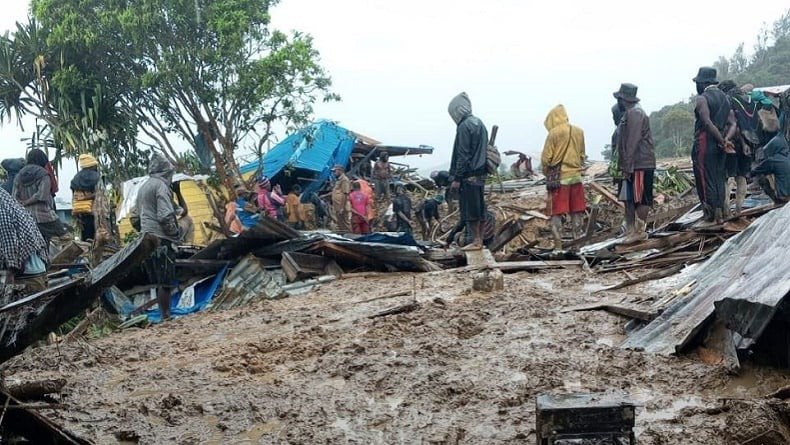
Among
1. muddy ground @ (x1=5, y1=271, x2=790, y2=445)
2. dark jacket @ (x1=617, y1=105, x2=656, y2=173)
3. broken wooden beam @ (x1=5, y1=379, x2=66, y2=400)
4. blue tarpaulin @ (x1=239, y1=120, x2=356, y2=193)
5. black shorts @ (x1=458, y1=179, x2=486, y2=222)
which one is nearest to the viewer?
broken wooden beam @ (x1=5, y1=379, x2=66, y2=400)

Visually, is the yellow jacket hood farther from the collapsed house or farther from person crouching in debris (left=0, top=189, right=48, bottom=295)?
the collapsed house

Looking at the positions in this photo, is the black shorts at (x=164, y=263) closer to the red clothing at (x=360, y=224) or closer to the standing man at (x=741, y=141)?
the standing man at (x=741, y=141)

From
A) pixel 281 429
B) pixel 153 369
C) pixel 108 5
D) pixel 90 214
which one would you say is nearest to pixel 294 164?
pixel 108 5

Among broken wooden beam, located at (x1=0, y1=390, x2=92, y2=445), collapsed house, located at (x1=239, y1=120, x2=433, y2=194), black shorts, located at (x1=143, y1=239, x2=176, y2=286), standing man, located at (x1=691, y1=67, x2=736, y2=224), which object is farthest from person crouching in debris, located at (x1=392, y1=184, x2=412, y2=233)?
broken wooden beam, located at (x1=0, y1=390, x2=92, y2=445)

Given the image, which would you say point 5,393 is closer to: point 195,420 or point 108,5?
point 195,420

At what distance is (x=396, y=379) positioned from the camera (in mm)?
3965

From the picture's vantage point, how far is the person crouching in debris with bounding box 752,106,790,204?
832cm

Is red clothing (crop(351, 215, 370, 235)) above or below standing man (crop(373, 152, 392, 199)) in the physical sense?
below

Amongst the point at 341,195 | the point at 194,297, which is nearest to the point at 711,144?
the point at 194,297

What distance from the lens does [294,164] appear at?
21.8m

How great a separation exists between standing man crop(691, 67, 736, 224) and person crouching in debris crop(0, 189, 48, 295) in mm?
6526

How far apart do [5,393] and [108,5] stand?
18147mm

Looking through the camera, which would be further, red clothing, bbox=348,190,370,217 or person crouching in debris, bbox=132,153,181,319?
red clothing, bbox=348,190,370,217

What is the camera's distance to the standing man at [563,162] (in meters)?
8.48
